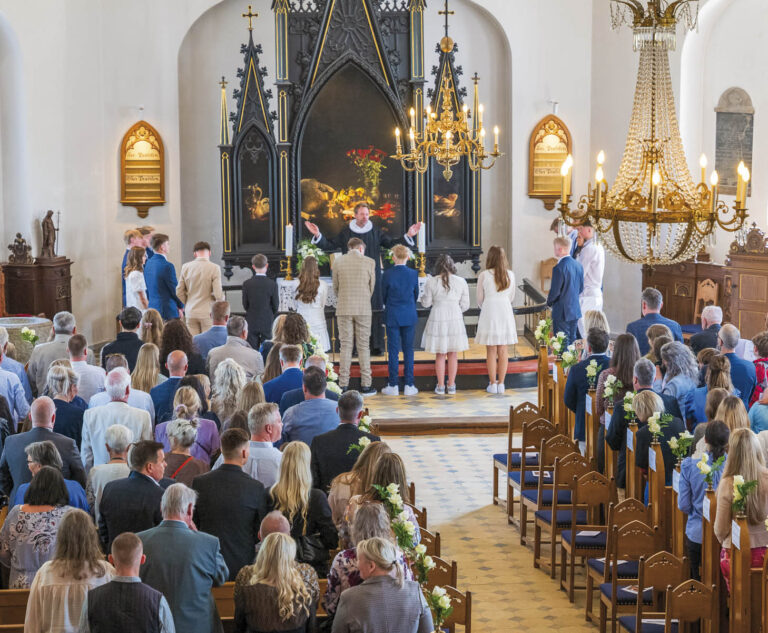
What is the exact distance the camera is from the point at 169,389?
8.73 m

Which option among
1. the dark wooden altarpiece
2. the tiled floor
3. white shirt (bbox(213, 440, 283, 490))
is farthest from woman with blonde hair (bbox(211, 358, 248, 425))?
the dark wooden altarpiece

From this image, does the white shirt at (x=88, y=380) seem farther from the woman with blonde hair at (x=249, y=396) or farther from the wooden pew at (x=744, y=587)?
the wooden pew at (x=744, y=587)

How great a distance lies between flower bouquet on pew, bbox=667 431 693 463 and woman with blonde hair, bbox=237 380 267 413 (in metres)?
2.70

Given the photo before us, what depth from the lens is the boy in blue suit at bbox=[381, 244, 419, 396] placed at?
13.6 m

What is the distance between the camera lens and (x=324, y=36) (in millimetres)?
16797

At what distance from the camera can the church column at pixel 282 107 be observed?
54.7 ft

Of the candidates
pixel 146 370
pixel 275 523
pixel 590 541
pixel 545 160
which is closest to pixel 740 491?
pixel 590 541

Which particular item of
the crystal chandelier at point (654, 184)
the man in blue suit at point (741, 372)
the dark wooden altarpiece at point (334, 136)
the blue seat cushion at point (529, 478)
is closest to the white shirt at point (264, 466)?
the crystal chandelier at point (654, 184)

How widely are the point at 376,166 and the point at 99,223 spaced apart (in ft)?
13.5

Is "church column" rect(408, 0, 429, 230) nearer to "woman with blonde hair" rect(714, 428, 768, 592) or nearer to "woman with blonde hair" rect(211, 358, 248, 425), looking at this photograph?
"woman with blonde hair" rect(211, 358, 248, 425)

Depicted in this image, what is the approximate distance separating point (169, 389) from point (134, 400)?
1.48ft

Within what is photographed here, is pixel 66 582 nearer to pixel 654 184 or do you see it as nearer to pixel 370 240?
pixel 654 184

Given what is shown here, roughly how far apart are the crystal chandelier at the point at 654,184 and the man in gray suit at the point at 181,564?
259cm

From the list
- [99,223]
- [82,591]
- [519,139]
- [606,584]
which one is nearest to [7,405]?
[82,591]
